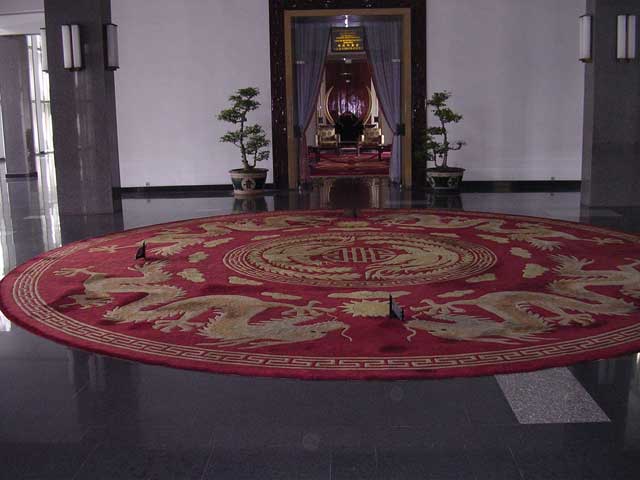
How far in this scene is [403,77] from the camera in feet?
37.1

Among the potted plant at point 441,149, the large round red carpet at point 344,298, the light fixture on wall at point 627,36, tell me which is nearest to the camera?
the large round red carpet at point 344,298

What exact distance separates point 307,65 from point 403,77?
1603 millimetres

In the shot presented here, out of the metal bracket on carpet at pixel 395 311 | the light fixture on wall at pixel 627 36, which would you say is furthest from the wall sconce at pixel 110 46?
the metal bracket on carpet at pixel 395 311

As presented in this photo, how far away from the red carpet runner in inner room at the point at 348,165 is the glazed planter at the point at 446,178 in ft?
11.2

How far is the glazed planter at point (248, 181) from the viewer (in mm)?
10391

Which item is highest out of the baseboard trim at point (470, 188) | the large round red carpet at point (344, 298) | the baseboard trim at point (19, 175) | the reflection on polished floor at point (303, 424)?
the baseboard trim at point (19, 175)

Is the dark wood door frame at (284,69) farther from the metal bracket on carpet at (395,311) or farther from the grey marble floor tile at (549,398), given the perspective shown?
the grey marble floor tile at (549,398)

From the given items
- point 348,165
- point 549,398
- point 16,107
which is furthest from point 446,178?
point 16,107

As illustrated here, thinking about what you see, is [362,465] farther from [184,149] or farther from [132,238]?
[184,149]

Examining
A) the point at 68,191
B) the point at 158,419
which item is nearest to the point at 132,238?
the point at 68,191

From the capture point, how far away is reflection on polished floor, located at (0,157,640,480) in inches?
97.7

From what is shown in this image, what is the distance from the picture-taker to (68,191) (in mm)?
8961

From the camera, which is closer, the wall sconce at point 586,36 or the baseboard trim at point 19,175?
the wall sconce at point 586,36

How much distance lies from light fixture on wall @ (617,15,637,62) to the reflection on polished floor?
19.7 ft
